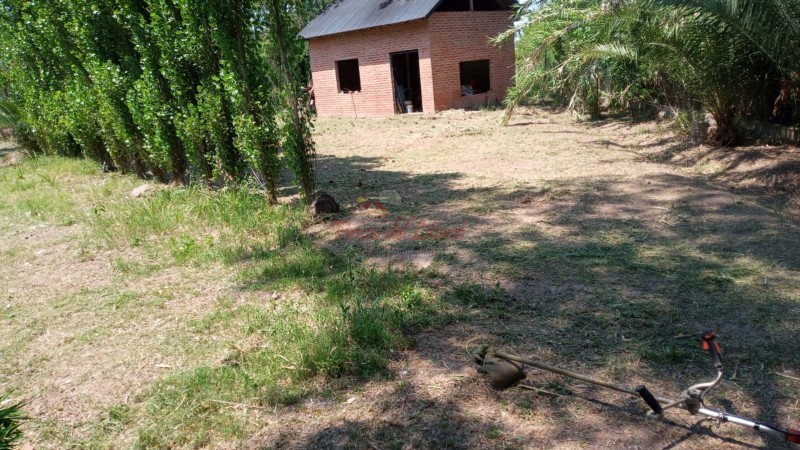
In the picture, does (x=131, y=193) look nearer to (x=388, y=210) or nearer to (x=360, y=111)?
(x=388, y=210)

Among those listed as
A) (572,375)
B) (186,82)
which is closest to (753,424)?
(572,375)

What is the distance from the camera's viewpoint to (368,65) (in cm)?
1886

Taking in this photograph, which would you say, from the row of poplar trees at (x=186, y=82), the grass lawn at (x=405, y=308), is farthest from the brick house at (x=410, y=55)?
the grass lawn at (x=405, y=308)

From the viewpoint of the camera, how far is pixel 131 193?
8.30 m

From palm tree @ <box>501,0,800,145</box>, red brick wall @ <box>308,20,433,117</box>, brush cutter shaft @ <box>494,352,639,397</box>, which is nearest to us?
brush cutter shaft @ <box>494,352,639,397</box>

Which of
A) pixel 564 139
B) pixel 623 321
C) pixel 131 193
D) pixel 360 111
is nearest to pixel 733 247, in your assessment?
pixel 623 321

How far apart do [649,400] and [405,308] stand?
1.74 metres

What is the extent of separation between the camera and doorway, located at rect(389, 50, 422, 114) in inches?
733

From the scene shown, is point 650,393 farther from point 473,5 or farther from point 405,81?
point 405,81

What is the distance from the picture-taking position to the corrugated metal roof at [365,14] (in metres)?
16.6

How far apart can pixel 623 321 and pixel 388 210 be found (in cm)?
345

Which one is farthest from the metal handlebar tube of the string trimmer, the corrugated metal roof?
the corrugated metal roof

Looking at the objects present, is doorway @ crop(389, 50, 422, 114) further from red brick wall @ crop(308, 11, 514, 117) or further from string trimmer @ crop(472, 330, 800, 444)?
string trimmer @ crop(472, 330, 800, 444)

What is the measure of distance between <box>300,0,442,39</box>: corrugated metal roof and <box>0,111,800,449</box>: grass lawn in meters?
10.4
